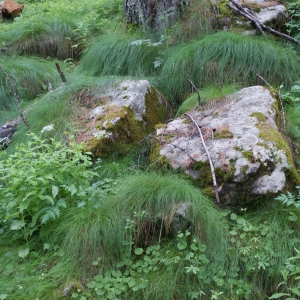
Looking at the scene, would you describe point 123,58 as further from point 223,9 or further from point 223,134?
point 223,134

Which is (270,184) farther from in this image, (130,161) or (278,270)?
(130,161)

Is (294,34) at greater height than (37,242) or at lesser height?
greater

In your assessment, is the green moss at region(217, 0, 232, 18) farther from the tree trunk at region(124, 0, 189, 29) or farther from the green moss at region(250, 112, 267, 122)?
the green moss at region(250, 112, 267, 122)

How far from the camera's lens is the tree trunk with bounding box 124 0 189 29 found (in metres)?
5.05

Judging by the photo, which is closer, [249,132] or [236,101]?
[249,132]

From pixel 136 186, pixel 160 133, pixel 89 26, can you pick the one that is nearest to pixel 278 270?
pixel 136 186

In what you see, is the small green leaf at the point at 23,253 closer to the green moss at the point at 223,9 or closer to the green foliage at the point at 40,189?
the green foliage at the point at 40,189

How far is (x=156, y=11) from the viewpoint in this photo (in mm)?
5102

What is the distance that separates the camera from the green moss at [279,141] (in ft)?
9.53

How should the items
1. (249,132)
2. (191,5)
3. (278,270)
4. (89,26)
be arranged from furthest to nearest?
(89,26)
(191,5)
(249,132)
(278,270)

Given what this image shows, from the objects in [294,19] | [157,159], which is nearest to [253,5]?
[294,19]

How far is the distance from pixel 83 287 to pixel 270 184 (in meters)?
1.48

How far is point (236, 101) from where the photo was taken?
140 inches

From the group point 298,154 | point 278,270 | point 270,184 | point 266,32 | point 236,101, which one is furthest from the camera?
point 266,32
